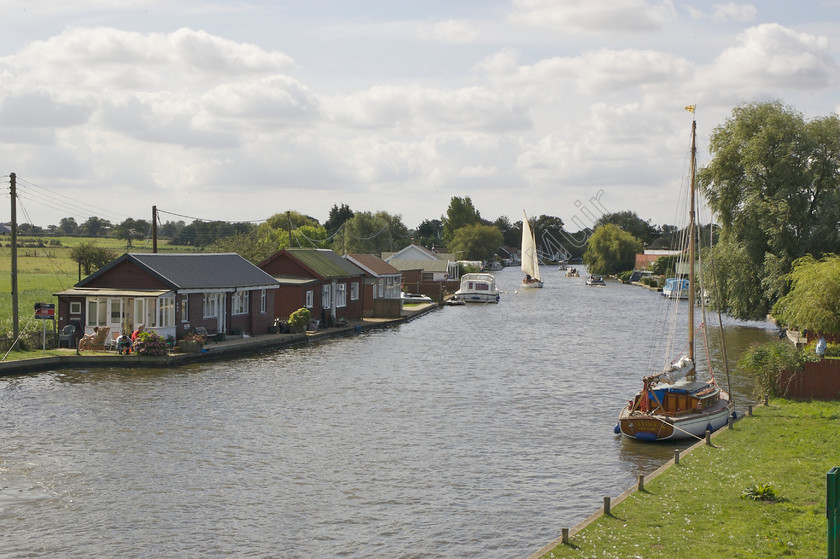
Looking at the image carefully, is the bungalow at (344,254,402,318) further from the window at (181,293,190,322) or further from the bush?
the window at (181,293,190,322)

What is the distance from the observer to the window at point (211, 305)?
→ 4903 cm

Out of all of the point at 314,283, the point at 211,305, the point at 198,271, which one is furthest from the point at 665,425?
the point at 314,283

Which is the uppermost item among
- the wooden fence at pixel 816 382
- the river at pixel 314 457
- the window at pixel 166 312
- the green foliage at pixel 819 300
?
the green foliage at pixel 819 300

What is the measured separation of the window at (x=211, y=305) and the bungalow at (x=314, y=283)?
363 inches

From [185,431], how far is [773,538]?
757 inches

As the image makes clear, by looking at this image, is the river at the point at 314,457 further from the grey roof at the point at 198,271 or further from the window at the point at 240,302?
the window at the point at 240,302

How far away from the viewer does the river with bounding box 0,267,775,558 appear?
19109 mm

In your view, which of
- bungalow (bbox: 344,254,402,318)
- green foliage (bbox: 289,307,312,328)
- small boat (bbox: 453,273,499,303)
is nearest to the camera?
green foliage (bbox: 289,307,312,328)

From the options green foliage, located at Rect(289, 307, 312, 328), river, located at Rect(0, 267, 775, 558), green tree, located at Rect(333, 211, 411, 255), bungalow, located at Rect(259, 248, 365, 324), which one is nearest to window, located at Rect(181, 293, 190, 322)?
river, located at Rect(0, 267, 775, 558)

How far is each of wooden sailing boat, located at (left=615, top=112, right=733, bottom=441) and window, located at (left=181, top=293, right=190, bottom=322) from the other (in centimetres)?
2635

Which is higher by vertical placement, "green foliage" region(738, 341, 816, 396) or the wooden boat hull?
"green foliage" region(738, 341, 816, 396)

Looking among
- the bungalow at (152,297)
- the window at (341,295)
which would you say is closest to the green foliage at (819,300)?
the bungalow at (152,297)

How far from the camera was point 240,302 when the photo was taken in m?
52.9

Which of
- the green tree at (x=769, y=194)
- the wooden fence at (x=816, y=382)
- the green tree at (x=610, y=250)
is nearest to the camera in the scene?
the wooden fence at (x=816, y=382)
